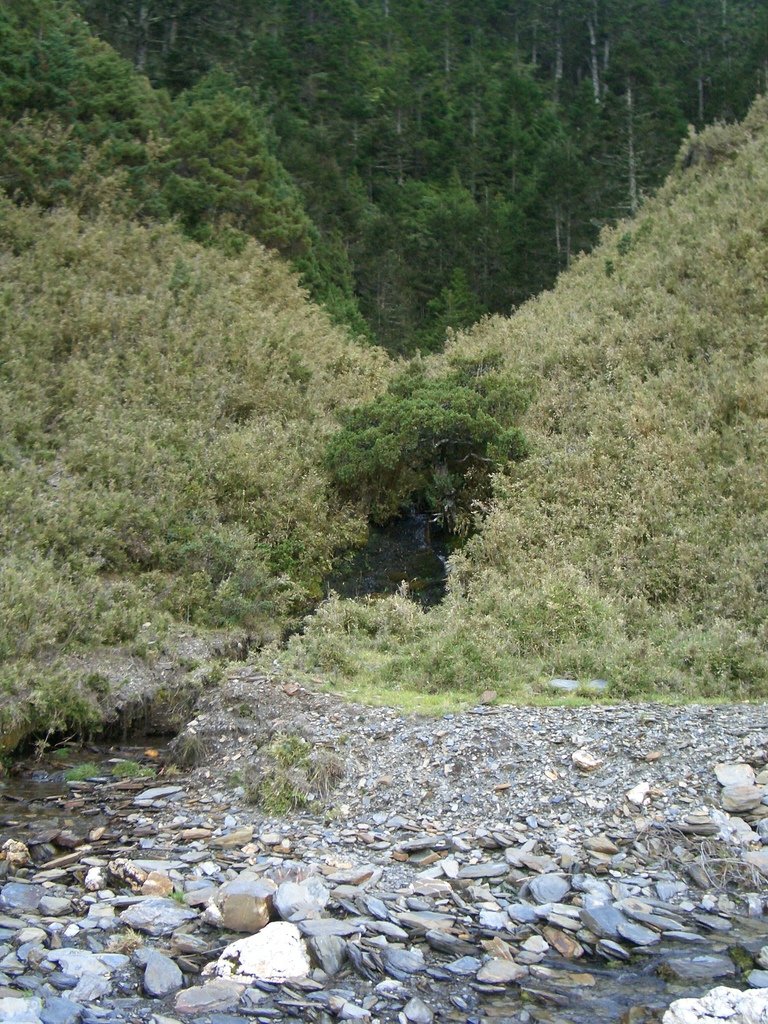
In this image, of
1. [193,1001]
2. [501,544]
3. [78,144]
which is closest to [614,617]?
[501,544]

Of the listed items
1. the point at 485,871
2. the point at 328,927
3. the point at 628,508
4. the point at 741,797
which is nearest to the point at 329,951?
the point at 328,927

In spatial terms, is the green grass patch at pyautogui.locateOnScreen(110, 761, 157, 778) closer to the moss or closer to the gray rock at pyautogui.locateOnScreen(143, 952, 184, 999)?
the moss

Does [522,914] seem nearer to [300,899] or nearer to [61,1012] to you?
[300,899]

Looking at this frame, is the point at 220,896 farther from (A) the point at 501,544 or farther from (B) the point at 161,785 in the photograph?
(A) the point at 501,544

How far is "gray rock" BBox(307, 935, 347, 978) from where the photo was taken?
6414mm

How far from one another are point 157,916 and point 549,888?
303cm

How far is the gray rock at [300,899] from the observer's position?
276 inches

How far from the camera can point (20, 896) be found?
24.6ft

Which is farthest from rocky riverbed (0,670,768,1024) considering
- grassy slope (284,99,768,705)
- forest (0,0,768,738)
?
forest (0,0,768,738)

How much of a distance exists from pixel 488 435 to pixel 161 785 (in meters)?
10.4

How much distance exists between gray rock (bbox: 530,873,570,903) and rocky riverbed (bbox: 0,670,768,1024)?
17 mm

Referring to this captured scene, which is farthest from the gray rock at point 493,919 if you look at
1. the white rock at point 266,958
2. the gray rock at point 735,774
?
the gray rock at point 735,774

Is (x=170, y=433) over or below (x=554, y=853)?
over

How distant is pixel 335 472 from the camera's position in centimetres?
1939
